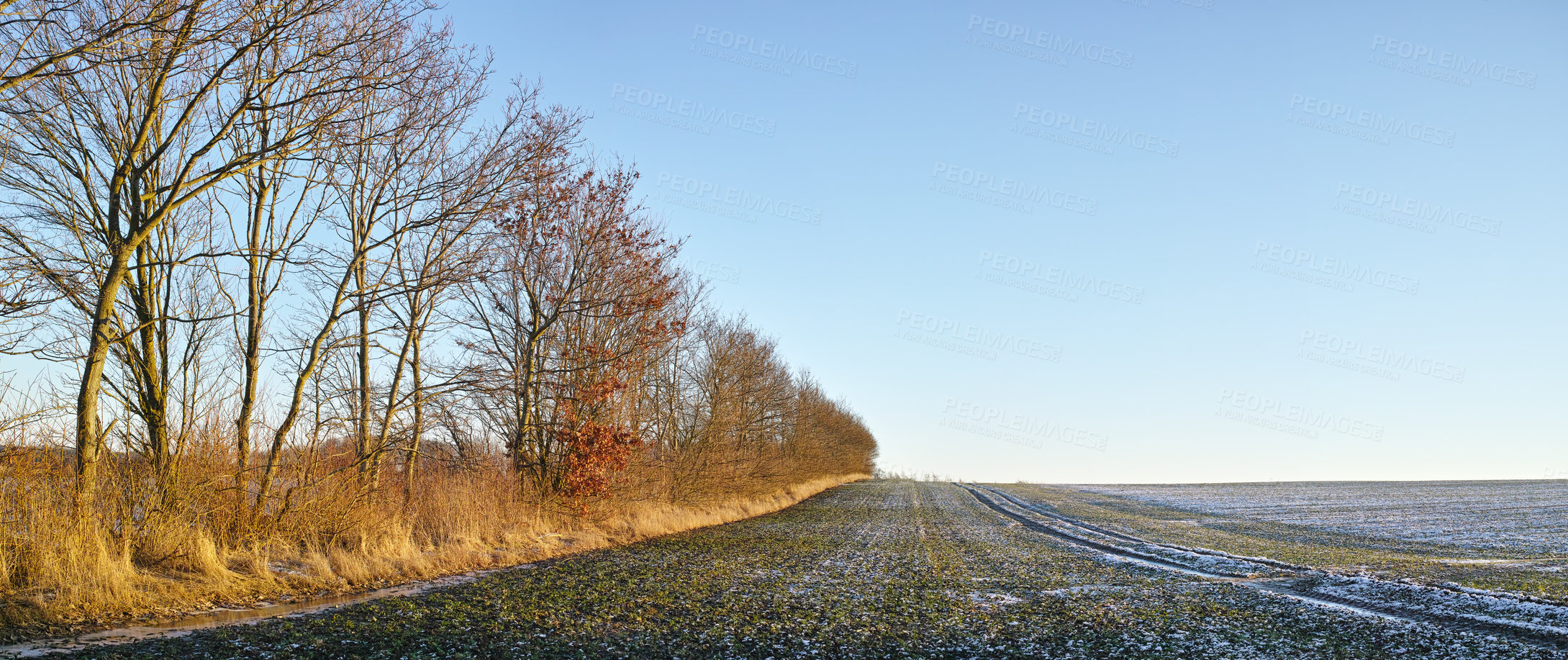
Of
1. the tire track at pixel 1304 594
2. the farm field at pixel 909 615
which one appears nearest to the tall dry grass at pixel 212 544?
the farm field at pixel 909 615

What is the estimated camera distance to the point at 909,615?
8414 mm

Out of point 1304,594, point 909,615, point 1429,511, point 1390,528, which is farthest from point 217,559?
point 1429,511

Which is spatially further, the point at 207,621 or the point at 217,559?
the point at 217,559

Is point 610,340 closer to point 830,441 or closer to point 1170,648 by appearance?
point 1170,648

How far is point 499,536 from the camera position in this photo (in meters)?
14.3

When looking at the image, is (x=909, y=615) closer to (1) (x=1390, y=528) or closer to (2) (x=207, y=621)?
(2) (x=207, y=621)

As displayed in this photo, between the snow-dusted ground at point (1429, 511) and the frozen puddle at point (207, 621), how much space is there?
20044mm

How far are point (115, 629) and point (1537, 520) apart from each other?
34.6m

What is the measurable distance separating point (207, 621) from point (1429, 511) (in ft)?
129

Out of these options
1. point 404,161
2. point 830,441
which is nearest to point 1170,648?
point 404,161

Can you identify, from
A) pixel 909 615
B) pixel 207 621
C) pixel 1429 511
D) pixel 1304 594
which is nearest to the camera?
pixel 207 621

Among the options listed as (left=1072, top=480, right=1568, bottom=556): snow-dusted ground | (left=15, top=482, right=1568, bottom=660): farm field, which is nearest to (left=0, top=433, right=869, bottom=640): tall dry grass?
(left=15, top=482, right=1568, bottom=660): farm field

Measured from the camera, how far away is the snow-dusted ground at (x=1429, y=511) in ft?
64.6

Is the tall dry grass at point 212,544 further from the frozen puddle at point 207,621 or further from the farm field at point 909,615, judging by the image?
the farm field at point 909,615
